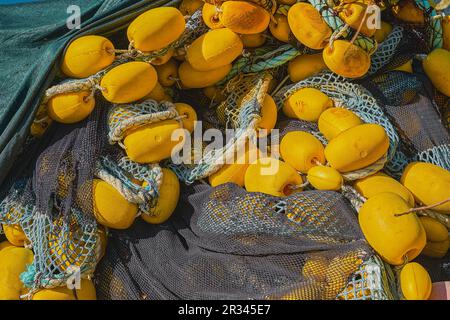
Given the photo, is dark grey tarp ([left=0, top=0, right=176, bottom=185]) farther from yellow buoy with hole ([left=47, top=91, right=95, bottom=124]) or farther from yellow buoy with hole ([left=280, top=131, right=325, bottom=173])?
yellow buoy with hole ([left=280, top=131, right=325, bottom=173])

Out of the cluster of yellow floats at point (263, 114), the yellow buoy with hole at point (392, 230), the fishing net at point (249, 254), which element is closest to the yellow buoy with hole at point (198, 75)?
the cluster of yellow floats at point (263, 114)

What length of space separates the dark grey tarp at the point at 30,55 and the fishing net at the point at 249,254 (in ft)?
1.57

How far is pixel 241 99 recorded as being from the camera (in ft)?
7.23

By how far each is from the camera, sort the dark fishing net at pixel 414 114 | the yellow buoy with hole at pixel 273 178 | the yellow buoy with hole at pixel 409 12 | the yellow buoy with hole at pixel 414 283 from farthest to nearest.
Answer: the yellow buoy with hole at pixel 409 12, the dark fishing net at pixel 414 114, the yellow buoy with hole at pixel 273 178, the yellow buoy with hole at pixel 414 283

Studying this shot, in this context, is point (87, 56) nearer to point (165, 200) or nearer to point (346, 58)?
point (165, 200)

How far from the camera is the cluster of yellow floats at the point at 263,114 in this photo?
1837 millimetres

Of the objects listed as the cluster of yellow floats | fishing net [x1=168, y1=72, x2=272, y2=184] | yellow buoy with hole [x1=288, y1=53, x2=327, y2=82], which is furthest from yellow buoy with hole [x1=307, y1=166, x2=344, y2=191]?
yellow buoy with hole [x1=288, y1=53, x2=327, y2=82]

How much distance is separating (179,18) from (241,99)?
1.28ft

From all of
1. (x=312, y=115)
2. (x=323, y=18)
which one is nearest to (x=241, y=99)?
(x=312, y=115)

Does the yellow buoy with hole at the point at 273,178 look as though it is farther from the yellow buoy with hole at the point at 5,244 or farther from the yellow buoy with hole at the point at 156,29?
the yellow buoy with hole at the point at 5,244

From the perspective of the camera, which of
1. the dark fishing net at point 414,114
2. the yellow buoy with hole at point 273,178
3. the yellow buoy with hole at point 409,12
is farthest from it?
the yellow buoy with hole at point 409,12

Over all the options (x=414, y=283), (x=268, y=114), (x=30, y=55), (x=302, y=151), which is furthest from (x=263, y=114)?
(x=30, y=55)

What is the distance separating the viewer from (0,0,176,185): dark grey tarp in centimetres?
196

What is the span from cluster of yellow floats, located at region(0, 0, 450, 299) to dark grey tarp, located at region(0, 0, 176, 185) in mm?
71
